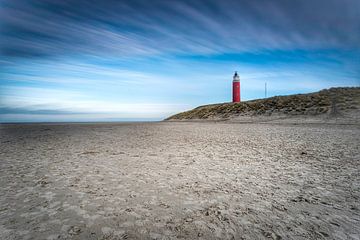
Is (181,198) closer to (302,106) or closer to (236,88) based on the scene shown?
(302,106)

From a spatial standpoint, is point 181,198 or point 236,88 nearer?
point 181,198

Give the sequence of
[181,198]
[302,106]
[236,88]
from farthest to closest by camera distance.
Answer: [236,88] < [302,106] < [181,198]

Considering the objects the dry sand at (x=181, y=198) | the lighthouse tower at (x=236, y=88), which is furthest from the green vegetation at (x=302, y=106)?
the dry sand at (x=181, y=198)

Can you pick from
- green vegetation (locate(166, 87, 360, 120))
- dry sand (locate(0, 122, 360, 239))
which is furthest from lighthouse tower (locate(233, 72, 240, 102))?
dry sand (locate(0, 122, 360, 239))

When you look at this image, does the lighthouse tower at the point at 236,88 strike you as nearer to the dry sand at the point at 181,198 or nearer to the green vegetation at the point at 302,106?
the green vegetation at the point at 302,106

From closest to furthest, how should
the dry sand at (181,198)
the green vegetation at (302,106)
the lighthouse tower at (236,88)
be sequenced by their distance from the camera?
the dry sand at (181,198), the green vegetation at (302,106), the lighthouse tower at (236,88)

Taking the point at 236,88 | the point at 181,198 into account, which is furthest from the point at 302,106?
the point at 181,198

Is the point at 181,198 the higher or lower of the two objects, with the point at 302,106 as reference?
lower

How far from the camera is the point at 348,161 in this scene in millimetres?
8219

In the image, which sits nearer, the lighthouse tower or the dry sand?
the dry sand

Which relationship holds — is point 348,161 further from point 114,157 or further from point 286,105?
point 286,105

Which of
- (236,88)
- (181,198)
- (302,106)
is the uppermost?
(236,88)

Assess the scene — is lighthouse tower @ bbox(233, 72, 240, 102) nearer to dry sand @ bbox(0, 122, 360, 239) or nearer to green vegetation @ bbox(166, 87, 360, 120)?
green vegetation @ bbox(166, 87, 360, 120)

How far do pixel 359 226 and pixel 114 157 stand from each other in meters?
8.62
